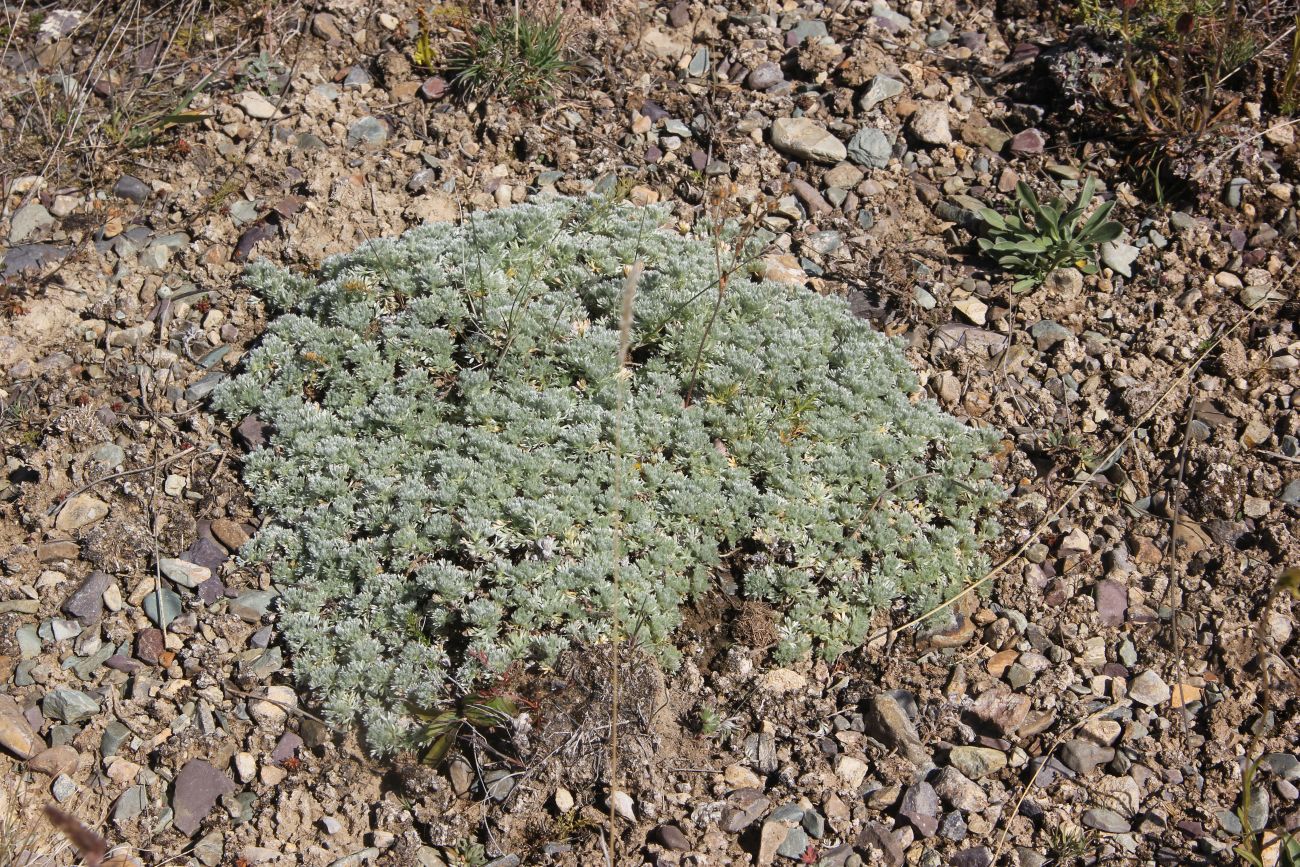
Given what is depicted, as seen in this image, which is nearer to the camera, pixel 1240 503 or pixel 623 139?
pixel 1240 503

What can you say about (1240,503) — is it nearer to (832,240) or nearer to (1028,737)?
(1028,737)

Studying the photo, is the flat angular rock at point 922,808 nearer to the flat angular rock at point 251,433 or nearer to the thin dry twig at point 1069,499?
the thin dry twig at point 1069,499

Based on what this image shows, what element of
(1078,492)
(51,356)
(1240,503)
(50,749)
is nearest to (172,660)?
(50,749)

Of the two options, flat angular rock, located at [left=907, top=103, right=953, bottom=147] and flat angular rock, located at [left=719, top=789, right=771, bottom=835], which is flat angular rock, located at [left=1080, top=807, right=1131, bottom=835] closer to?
flat angular rock, located at [left=719, top=789, right=771, bottom=835]

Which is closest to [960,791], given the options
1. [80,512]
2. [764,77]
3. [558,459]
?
[558,459]

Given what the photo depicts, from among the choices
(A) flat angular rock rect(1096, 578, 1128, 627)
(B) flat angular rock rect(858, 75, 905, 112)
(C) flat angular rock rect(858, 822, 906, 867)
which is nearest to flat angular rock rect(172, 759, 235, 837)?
(C) flat angular rock rect(858, 822, 906, 867)

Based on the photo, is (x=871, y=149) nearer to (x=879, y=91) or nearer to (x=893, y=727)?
(x=879, y=91)
